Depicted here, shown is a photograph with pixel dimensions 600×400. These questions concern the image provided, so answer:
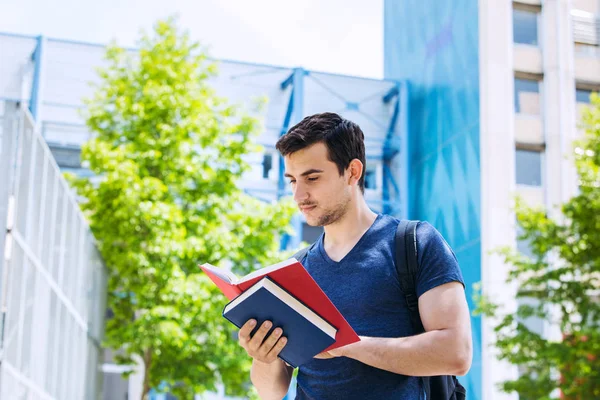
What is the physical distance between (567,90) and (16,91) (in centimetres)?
1347

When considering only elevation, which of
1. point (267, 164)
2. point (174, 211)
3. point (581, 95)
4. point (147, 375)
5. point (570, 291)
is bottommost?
point (147, 375)

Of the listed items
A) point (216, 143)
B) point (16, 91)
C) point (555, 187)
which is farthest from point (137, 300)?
point (555, 187)

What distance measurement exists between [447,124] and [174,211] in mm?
11236

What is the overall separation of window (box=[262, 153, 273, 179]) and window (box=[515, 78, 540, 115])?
6319 mm

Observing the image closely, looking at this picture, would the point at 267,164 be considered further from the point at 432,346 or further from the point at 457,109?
the point at 432,346

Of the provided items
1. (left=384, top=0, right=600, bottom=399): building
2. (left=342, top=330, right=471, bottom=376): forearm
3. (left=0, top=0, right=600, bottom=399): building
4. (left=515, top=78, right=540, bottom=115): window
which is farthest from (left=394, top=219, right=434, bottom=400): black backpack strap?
(left=515, top=78, right=540, bottom=115): window

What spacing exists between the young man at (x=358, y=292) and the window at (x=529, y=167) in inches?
793

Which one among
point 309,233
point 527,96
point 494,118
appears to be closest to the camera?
point 494,118

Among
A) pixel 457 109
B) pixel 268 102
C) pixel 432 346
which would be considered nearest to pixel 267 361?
pixel 432 346

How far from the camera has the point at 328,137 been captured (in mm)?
2557

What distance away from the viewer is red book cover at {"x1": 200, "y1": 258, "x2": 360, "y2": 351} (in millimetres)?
2180

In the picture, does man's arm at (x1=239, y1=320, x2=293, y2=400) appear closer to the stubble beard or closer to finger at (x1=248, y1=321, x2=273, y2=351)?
finger at (x1=248, y1=321, x2=273, y2=351)

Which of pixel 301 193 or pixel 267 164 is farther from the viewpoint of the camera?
pixel 267 164

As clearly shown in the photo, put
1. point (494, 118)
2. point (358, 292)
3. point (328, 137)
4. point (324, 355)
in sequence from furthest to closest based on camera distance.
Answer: point (494, 118), point (328, 137), point (358, 292), point (324, 355)
